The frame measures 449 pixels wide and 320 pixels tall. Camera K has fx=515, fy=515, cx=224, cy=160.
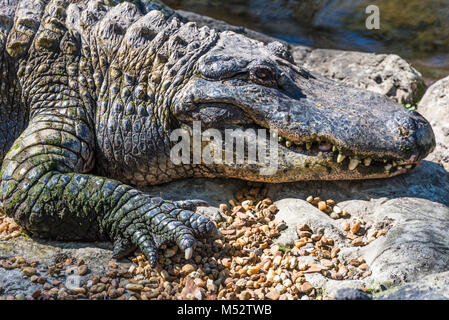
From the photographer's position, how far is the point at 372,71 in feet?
22.2

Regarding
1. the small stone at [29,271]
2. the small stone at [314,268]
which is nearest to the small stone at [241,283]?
the small stone at [314,268]

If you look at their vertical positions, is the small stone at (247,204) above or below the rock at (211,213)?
above

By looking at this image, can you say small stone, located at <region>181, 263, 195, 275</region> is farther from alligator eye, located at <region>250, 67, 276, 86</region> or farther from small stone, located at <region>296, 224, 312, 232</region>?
alligator eye, located at <region>250, 67, 276, 86</region>

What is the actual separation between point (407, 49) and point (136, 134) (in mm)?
6421

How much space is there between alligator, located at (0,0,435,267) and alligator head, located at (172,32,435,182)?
0.03 feet

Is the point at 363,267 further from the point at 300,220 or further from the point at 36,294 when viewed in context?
the point at 36,294

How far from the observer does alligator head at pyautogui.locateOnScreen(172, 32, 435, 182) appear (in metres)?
4.25

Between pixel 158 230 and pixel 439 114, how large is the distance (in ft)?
11.9

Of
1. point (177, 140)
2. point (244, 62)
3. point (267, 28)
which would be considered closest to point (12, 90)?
point (177, 140)

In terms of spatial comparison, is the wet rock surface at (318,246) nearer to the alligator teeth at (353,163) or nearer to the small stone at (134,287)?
the small stone at (134,287)

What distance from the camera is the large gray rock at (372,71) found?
6484mm

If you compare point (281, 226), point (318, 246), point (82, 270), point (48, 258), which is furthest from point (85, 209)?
point (318, 246)
